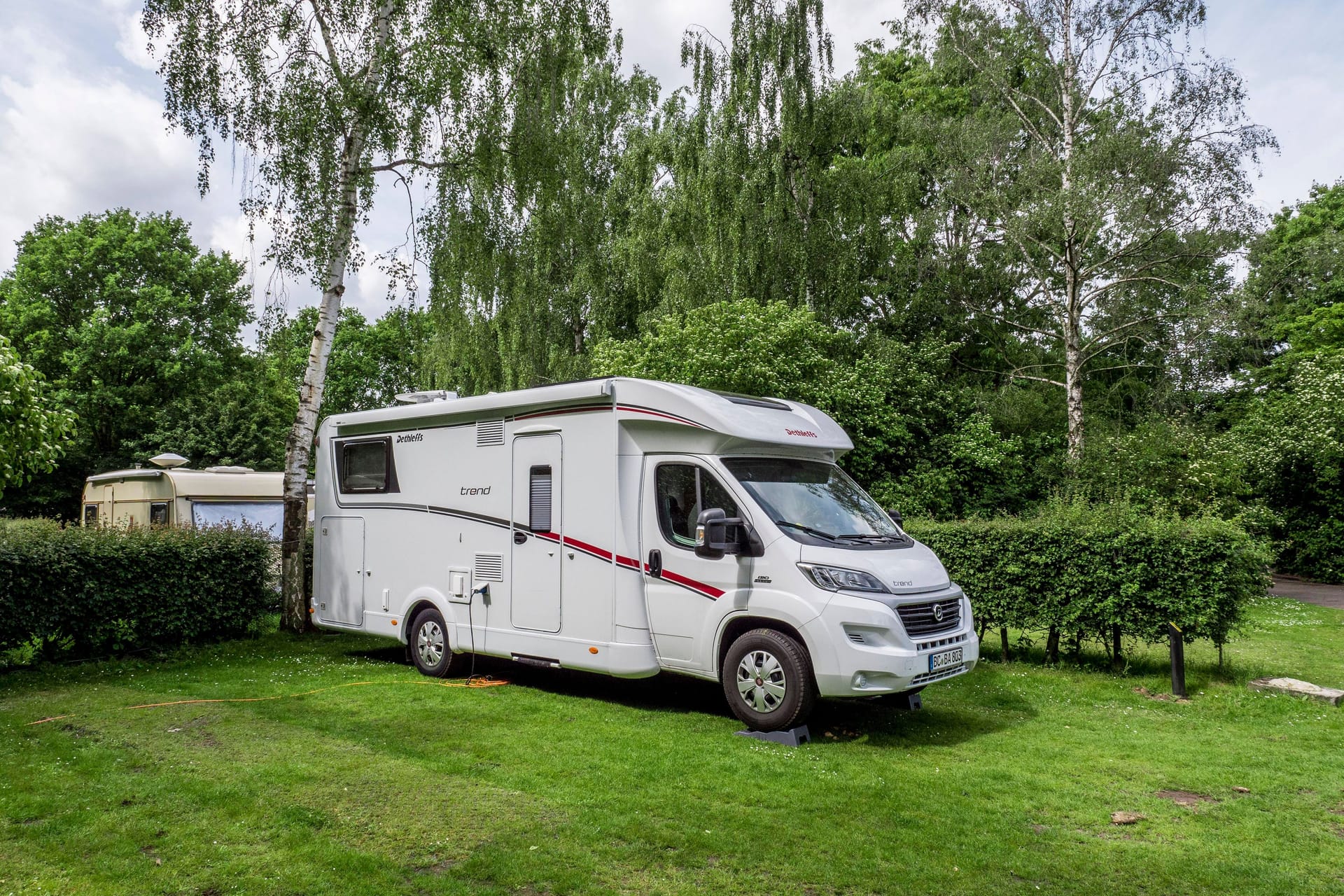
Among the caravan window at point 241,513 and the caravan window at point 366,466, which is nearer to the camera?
the caravan window at point 366,466

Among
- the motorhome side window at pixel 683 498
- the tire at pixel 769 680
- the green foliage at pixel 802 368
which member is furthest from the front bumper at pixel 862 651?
the green foliage at pixel 802 368

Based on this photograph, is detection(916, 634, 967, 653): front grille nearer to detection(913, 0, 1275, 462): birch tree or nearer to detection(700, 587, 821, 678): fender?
detection(700, 587, 821, 678): fender

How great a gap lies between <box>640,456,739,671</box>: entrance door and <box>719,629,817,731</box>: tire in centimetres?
30

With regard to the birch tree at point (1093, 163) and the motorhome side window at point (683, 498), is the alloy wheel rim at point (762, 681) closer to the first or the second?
the motorhome side window at point (683, 498)

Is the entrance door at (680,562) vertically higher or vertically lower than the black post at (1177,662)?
higher

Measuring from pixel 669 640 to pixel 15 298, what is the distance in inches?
1246

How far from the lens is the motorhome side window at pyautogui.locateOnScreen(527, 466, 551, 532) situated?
854 cm

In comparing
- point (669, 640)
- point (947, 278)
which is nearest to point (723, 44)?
point (947, 278)

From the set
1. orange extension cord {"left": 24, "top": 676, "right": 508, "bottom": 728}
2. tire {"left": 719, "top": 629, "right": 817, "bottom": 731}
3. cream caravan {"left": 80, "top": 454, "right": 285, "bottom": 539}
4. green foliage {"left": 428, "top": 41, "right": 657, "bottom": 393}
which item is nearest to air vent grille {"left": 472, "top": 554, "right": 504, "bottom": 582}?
orange extension cord {"left": 24, "top": 676, "right": 508, "bottom": 728}

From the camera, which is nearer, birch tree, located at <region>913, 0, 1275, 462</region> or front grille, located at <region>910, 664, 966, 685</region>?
front grille, located at <region>910, 664, 966, 685</region>

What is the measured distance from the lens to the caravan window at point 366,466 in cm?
1025

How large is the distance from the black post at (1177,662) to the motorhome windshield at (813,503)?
3201 mm

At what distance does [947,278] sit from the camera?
24.6 meters

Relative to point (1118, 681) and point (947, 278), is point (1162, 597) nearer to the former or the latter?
point (1118, 681)
